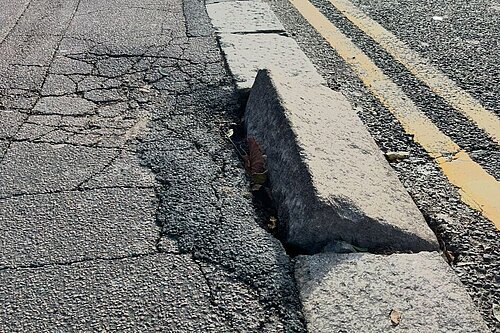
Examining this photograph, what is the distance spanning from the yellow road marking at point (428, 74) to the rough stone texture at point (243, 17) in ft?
2.09

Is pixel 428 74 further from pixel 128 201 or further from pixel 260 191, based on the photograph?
pixel 128 201

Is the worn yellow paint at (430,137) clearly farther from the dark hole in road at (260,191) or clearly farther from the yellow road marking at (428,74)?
the dark hole in road at (260,191)

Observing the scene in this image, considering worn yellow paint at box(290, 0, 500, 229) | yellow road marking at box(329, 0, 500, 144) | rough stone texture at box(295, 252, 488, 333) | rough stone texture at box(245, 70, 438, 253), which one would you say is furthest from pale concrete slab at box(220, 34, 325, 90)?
rough stone texture at box(295, 252, 488, 333)

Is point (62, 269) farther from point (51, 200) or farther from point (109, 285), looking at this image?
point (51, 200)

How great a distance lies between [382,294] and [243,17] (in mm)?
3575

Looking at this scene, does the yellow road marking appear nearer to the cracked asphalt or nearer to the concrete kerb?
the concrete kerb

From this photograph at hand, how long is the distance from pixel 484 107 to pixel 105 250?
2.18 metres

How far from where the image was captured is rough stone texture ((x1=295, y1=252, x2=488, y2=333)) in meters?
1.87

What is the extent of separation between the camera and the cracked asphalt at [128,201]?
2.00m

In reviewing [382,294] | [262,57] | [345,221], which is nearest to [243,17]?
[262,57]

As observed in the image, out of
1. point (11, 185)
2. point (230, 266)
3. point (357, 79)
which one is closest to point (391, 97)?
point (357, 79)

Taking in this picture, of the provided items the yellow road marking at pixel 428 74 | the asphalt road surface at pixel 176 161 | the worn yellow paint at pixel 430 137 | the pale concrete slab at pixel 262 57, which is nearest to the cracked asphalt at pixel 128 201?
the asphalt road surface at pixel 176 161

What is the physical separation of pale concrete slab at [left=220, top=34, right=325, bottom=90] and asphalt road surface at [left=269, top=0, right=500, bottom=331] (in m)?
0.13

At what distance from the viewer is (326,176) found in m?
2.38
